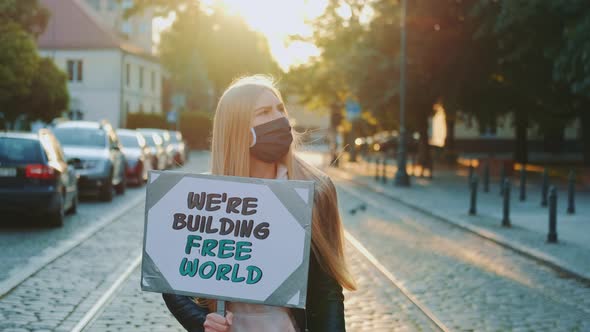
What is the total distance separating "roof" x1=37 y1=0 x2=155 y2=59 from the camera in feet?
199

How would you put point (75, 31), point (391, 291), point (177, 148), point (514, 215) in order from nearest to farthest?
point (391, 291), point (514, 215), point (177, 148), point (75, 31)

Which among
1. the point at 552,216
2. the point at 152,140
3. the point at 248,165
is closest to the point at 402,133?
the point at 152,140

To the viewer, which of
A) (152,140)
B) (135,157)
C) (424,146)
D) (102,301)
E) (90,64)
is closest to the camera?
(102,301)

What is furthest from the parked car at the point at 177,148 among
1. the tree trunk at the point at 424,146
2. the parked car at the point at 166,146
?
the tree trunk at the point at 424,146

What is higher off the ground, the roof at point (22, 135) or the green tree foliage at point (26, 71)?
the green tree foliage at point (26, 71)

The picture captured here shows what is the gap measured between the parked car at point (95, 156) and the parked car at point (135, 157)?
116 inches

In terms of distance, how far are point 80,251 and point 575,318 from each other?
618cm

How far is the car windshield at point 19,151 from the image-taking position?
12.7m

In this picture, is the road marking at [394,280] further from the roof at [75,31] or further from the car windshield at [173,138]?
the roof at [75,31]

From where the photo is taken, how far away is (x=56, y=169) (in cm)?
1308

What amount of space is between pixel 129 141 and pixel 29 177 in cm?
1363

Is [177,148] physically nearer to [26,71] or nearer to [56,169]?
[26,71]

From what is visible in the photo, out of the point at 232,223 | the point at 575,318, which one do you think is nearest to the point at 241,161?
the point at 232,223

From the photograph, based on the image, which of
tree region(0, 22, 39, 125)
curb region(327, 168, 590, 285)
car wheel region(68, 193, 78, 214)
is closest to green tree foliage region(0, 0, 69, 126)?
tree region(0, 22, 39, 125)
